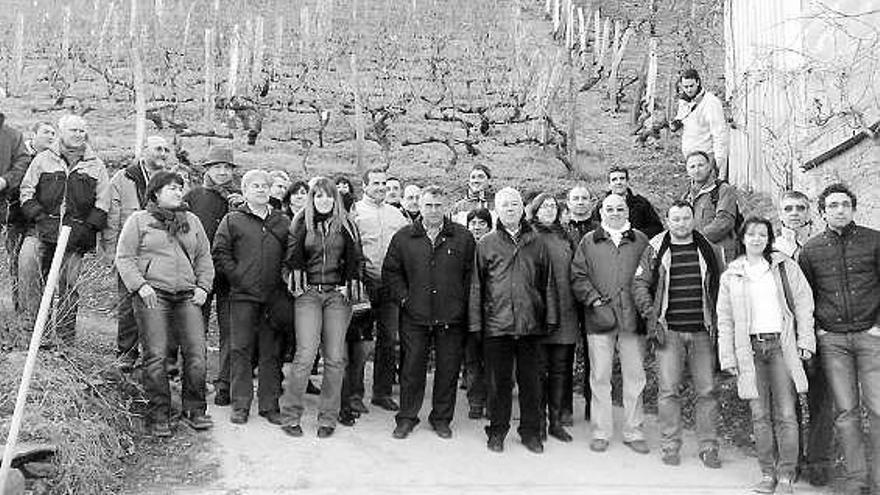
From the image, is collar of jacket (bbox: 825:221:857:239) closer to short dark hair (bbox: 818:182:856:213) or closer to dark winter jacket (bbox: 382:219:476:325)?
short dark hair (bbox: 818:182:856:213)

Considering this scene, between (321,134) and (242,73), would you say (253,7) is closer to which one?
(242,73)

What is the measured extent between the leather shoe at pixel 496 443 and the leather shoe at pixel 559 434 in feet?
1.38

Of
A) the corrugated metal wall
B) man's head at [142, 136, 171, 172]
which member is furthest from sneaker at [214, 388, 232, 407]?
the corrugated metal wall

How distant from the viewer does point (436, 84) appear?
1938 centimetres

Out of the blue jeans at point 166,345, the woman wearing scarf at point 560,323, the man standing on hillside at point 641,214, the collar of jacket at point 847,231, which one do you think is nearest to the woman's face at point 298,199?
the blue jeans at point 166,345

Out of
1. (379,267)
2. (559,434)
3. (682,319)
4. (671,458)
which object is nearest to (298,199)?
(379,267)

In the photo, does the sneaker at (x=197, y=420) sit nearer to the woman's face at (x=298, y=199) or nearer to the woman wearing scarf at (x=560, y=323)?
the woman's face at (x=298, y=199)

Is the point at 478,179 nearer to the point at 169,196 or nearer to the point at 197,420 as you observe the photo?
the point at 169,196

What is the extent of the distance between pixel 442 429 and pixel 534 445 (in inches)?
24.7

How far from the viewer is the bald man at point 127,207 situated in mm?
6180

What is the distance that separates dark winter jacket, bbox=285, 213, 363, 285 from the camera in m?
5.96

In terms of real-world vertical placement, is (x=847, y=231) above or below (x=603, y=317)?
above

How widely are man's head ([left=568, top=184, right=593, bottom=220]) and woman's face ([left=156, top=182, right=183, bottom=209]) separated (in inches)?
106

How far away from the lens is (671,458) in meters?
5.73
